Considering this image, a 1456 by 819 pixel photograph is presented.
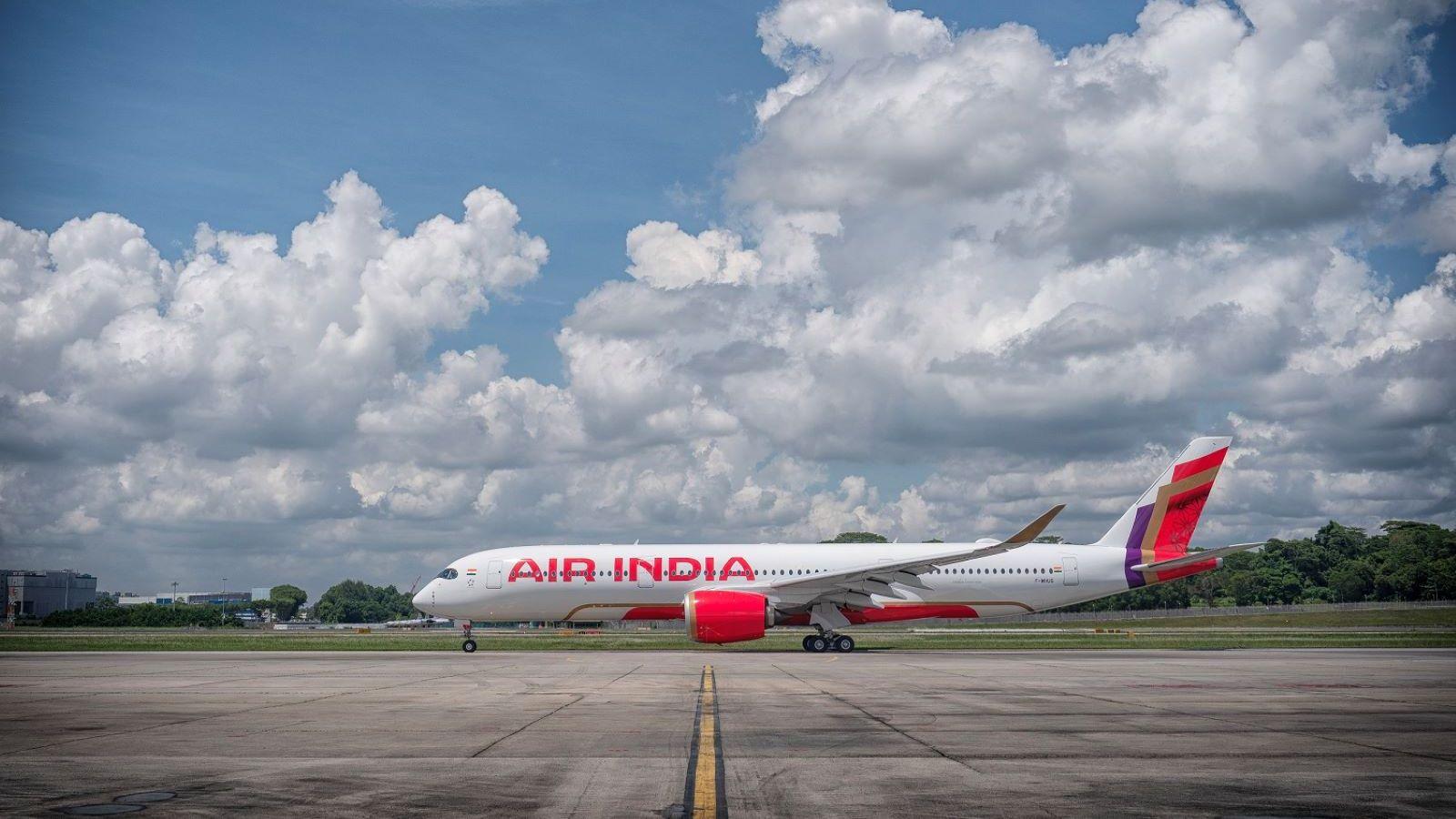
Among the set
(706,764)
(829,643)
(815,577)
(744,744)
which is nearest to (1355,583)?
(829,643)

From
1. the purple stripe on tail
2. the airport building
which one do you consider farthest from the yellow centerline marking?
the airport building

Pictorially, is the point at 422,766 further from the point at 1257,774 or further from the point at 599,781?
the point at 1257,774

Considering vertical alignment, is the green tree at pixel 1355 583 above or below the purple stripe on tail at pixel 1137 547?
below

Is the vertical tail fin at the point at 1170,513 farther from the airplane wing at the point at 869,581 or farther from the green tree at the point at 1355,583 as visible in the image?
the green tree at the point at 1355,583

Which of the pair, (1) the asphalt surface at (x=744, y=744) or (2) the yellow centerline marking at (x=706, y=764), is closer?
(2) the yellow centerline marking at (x=706, y=764)

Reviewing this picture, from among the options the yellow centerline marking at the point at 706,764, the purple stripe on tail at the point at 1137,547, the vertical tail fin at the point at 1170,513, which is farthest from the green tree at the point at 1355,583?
the yellow centerline marking at the point at 706,764

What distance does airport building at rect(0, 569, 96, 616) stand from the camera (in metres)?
166

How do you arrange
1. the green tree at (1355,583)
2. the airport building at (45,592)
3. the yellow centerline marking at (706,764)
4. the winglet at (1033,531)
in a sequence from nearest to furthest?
the yellow centerline marking at (706,764), the winglet at (1033,531), the green tree at (1355,583), the airport building at (45,592)

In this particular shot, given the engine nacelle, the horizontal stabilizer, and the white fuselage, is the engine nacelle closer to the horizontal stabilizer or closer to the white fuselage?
the white fuselage

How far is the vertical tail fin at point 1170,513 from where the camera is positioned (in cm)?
3991

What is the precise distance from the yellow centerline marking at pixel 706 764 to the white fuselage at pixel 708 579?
21047 mm

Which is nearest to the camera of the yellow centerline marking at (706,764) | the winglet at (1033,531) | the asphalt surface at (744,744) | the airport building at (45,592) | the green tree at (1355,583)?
the yellow centerline marking at (706,764)

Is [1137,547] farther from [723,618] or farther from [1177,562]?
[723,618]

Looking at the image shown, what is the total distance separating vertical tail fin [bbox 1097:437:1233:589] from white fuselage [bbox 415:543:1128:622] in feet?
3.92
